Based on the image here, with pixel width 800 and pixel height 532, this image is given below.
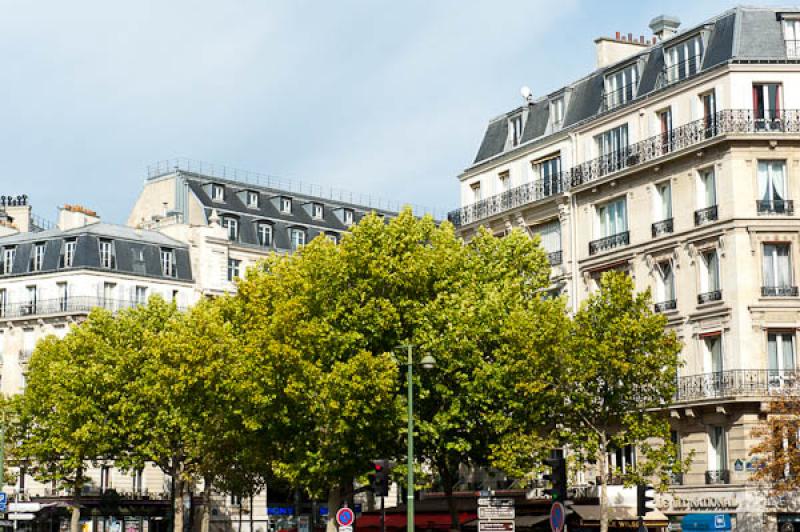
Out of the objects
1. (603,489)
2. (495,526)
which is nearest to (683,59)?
(603,489)

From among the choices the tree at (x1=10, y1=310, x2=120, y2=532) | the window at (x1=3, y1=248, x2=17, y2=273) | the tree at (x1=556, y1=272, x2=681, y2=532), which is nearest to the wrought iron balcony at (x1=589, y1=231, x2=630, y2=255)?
the tree at (x1=556, y1=272, x2=681, y2=532)

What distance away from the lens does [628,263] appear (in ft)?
143

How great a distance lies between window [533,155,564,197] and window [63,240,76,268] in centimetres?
2921

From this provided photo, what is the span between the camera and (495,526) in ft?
106

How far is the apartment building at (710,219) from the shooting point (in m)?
38.3

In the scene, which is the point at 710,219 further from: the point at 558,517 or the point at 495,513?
the point at 558,517

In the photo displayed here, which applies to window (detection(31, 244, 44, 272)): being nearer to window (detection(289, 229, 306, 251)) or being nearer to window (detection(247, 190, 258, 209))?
window (detection(247, 190, 258, 209))

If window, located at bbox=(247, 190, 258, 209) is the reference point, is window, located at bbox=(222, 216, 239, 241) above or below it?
below

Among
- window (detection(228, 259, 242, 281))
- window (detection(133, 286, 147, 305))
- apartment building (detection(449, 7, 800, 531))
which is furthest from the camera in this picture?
window (detection(228, 259, 242, 281))

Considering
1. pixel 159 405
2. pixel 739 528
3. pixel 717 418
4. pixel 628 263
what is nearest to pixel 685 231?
pixel 628 263

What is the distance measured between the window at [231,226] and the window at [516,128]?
25.1 meters

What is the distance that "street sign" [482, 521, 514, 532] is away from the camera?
32188 mm

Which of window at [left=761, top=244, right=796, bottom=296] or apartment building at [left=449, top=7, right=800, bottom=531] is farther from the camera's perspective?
window at [left=761, top=244, right=796, bottom=296]

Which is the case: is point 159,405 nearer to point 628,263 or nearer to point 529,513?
point 529,513
